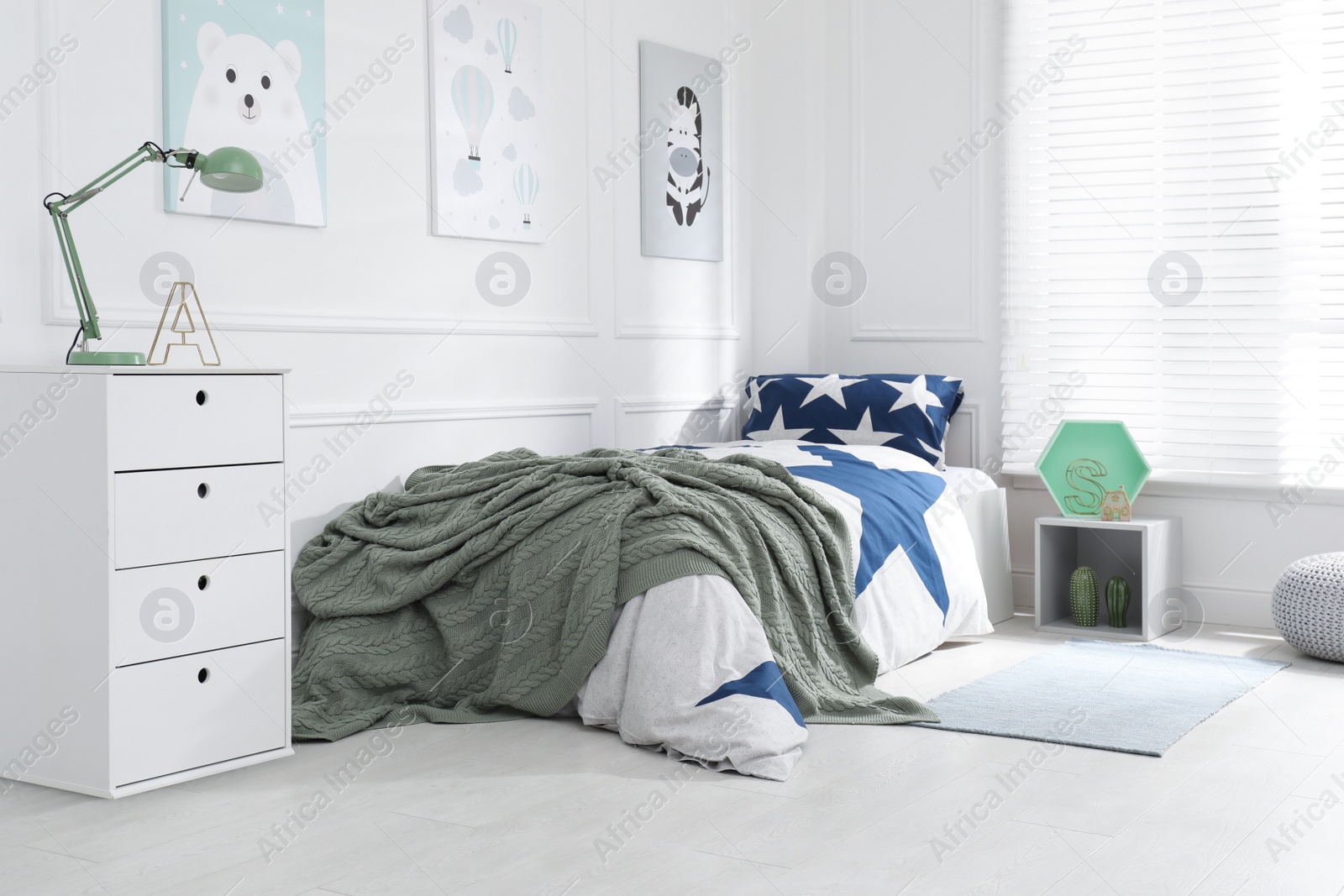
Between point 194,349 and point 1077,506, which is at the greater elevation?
point 194,349

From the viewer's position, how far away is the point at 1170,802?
2340 millimetres

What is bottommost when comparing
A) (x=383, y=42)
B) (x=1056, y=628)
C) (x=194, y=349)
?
(x=1056, y=628)

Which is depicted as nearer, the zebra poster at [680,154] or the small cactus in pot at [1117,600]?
the small cactus in pot at [1117,600]

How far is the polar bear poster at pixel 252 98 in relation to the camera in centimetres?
300

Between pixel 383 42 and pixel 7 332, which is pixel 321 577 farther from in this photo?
pixel 383 42

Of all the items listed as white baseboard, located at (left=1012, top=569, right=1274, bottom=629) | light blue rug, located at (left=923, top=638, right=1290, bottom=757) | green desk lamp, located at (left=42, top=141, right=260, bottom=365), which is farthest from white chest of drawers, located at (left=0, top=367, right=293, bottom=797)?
white baseboard, located at (left=1012, top=569, right=1274, bottom=629)

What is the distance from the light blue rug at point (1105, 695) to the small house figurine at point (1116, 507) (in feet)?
1.39

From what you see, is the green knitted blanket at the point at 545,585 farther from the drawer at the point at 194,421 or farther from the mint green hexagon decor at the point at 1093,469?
the mint green hexagon decor at the point at 1093,469

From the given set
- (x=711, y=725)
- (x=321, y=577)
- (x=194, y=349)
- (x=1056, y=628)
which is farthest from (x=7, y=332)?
(x=1056, y=628)

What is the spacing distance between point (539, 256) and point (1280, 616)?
7.97 ft

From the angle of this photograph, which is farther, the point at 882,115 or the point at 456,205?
the point at 882,115

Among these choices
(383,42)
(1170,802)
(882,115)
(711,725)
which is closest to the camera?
(1170,802)

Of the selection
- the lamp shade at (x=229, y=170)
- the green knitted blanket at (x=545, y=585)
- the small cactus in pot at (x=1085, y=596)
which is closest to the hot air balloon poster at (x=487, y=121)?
the green knitted blanket at (x=545, y=585)

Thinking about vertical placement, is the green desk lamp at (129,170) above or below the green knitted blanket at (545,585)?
above
